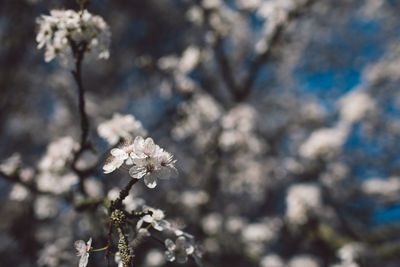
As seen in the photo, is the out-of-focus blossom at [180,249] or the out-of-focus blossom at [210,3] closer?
the out-of-focus blossom at [180,249]

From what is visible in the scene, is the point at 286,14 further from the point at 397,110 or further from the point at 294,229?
the point at 397,110

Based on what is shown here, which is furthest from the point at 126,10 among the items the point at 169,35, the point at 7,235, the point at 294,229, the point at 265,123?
the point at 294,229

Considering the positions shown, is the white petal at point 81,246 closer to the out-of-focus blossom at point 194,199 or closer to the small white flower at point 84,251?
the small white flower at point 84,251

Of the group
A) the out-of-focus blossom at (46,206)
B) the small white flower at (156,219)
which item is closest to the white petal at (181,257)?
the small white flower at (156,219)

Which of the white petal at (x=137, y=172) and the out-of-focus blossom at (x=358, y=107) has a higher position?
the out-of-focus blossom at (x=358, y=107)

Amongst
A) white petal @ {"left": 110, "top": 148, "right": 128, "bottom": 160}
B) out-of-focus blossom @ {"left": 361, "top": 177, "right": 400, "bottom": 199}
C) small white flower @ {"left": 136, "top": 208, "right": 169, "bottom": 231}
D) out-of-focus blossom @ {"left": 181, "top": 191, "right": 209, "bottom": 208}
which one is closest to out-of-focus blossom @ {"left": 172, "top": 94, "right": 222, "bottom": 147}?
out-of-focus blossom @ {"left": 181, "top": 191, "right": 209, "bottom": 208}

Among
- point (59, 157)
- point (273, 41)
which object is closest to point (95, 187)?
point (59, 157)

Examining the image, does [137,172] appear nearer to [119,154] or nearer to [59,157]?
[119,154]
